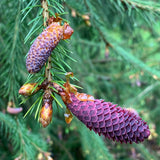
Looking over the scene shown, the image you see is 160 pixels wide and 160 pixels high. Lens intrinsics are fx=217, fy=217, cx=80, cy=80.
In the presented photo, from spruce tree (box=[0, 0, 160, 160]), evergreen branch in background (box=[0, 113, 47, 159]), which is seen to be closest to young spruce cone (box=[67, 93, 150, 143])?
spruce tree (box=[0, 0, 160, 160])

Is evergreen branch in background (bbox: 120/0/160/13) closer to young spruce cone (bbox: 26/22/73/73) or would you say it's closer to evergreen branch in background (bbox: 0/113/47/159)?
young spruce cone (bbox: 26/22/73/73)

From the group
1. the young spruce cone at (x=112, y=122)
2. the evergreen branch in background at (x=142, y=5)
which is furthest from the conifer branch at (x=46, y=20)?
the evergreen branch in background at (x=142, y=5)

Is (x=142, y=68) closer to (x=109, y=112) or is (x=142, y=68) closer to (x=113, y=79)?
(x=109, y=112)

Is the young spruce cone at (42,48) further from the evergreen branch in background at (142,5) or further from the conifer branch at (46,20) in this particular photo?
the evergreen branch in background at (142,5)

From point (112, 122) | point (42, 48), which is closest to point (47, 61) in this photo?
point (42, 48)

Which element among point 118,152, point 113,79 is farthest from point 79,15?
point 118,152
